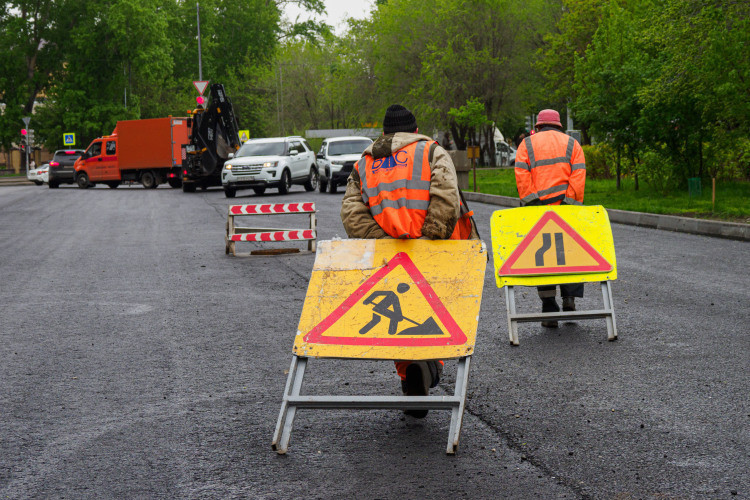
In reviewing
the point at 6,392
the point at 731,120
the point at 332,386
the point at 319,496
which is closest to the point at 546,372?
the point at 332,386

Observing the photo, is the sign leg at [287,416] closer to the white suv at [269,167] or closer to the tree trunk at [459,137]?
the white suv at [269,167]

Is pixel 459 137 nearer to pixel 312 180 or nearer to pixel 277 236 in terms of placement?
pixel 312 180

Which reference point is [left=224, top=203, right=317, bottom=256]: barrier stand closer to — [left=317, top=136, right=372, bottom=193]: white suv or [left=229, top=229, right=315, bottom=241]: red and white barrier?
[left=229, top=229, right=315, bottom=241]: red and white barrier

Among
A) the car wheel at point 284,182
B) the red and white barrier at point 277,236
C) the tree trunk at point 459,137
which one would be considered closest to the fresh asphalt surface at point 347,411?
the red and white barrier at point 277,236

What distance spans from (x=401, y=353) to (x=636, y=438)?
3.94 ft

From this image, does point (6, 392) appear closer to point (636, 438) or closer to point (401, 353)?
point (401, 353)

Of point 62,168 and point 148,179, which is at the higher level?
point 62,168

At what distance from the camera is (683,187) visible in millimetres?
21734

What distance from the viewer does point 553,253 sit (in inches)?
296

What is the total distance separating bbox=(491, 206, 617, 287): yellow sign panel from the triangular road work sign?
272cm

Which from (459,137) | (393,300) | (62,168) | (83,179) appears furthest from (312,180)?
(393,300)

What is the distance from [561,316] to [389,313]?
118 inches

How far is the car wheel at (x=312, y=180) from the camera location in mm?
31625

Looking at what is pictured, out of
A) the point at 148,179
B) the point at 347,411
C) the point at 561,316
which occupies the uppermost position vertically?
the point at 148,179
